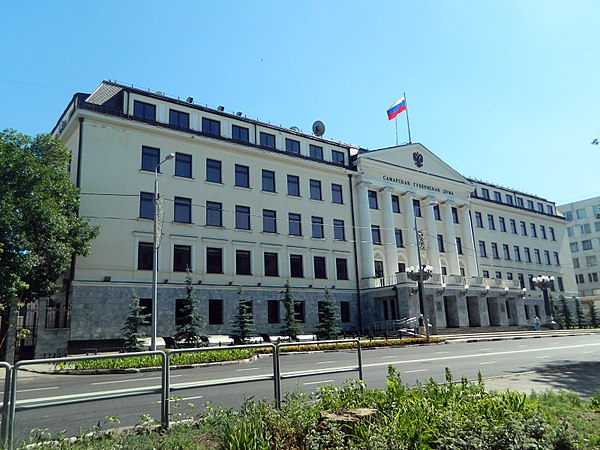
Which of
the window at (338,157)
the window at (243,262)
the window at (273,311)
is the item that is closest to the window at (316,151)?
the window at (338,157)

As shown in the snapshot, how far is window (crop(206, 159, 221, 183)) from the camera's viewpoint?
112ft

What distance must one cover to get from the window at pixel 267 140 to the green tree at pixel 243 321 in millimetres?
12762

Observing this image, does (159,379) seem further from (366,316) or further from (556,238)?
(556,238)

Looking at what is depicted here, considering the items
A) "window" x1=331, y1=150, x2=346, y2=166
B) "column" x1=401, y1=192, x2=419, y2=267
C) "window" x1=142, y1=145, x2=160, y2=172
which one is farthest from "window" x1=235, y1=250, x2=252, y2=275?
"column" x1=401, y1=192, x2=419, y2=267

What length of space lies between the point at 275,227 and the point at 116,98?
14.8m

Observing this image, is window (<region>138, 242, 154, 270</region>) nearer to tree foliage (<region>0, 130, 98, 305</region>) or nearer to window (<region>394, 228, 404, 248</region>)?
tree foliage (<region>0, 130, 98, 305</region>)

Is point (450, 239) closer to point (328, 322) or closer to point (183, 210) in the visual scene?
point (328, 322)

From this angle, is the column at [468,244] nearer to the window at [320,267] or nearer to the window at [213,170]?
the window at [320,267]

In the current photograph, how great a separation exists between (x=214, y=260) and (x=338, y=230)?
1251 centimetres

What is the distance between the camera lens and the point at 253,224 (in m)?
35.4

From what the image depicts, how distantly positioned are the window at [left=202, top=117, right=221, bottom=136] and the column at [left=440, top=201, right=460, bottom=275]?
26.1m

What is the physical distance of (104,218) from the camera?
2866 cm

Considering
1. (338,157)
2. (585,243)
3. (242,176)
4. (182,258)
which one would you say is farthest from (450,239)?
(585,243)

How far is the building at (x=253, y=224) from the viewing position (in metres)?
28.7
